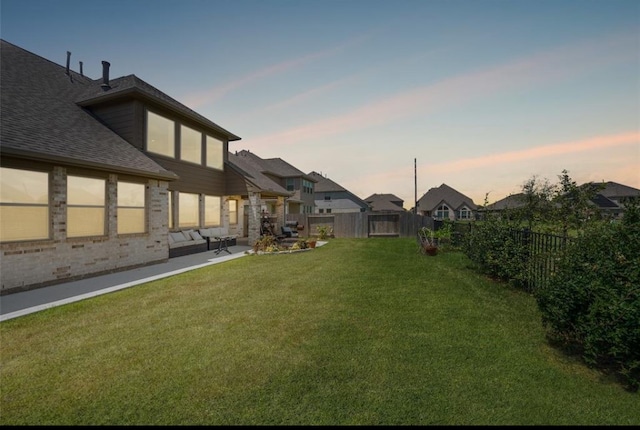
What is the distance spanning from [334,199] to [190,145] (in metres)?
35.2

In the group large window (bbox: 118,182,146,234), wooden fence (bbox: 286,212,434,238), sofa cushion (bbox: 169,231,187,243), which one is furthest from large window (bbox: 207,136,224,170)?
wooden fence (bbox: 286,212,434,238)

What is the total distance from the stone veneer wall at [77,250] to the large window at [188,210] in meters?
2.36

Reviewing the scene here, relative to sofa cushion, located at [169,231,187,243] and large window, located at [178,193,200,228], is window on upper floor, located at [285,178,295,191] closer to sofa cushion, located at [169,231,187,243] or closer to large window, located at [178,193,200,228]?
large window, located at [178,193,200,228]

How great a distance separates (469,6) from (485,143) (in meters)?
6.41

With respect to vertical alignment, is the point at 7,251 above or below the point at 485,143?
below

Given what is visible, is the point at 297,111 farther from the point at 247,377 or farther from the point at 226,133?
the point at 247,377

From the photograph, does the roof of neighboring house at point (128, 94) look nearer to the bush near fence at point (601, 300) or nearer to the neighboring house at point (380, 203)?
the bush near fence at point (601, 300)

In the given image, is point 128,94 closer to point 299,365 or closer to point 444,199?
point 299,365

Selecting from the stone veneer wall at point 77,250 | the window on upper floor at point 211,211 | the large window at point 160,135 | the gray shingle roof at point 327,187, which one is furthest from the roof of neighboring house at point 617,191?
the stone veneer wall at point 77,250

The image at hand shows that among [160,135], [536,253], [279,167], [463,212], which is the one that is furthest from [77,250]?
[463,212]

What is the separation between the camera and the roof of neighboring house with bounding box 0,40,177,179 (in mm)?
7379

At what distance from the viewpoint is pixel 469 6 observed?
8594 millimetres

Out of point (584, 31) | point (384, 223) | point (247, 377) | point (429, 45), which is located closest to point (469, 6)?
point (429, 45)

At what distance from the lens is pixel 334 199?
48094mm
